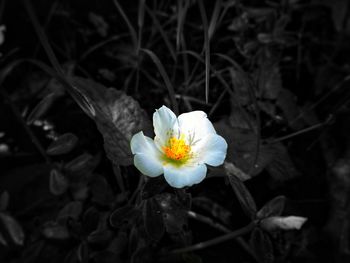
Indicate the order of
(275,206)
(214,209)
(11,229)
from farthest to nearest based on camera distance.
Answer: (214,209) < (11,229) < (275,206)

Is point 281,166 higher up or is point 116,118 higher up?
point 116,118

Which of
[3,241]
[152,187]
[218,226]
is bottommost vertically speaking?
[218,226]

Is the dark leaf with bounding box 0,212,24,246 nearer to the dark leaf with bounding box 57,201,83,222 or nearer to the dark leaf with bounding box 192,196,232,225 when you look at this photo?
the dark leaf with bounding box 57,201,83,222

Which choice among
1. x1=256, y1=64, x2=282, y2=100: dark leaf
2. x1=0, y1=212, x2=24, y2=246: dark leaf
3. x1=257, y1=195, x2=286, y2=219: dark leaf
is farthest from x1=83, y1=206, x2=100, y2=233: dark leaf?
x1=256, y1=64, x2=282, y2=100: dark leaf

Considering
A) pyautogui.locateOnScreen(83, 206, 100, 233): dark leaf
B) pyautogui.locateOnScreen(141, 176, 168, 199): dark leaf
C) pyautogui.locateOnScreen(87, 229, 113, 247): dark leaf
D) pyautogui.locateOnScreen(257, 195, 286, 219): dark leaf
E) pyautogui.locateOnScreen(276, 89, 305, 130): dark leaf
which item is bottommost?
pyautogui.locateOnScreen(276, 89, 305, 130): dark leaf

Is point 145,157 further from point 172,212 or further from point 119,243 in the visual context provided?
point 119,243

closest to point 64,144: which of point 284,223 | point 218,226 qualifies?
point 218,226
